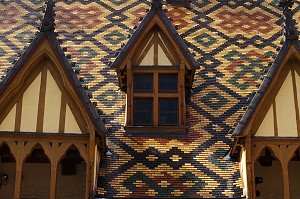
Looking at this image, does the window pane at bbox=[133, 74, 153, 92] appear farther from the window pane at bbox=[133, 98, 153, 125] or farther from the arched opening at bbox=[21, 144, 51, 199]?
the arched opening at bbox=[21, 144, 51, 199]

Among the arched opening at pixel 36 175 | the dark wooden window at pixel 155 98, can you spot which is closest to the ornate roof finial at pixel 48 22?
the dark wooden window at pixel 155 98

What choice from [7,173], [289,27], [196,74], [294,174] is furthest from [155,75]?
[7,173]

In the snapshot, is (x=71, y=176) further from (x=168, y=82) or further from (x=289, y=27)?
(x=289, y=27)

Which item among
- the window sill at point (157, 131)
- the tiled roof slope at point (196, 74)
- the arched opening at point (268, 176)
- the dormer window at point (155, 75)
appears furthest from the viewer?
the dormer window at point (155, 75)

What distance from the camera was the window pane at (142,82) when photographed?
470 inches

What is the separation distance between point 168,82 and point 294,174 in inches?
121

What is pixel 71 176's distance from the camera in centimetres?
1095

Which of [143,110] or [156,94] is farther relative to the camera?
[143,110]

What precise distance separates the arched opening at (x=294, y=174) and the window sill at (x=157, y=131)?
83.8 inches

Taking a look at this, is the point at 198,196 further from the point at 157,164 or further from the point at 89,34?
the point at 89,34

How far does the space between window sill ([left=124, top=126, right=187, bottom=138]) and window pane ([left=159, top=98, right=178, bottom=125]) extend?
20 centimetres

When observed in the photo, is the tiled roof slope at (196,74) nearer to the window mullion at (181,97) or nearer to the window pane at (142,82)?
the window mullion at (181,97)

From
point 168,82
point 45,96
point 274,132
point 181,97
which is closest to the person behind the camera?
point 274,132

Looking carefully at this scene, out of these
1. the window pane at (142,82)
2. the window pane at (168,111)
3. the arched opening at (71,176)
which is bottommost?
the arched opening at (71,176)
